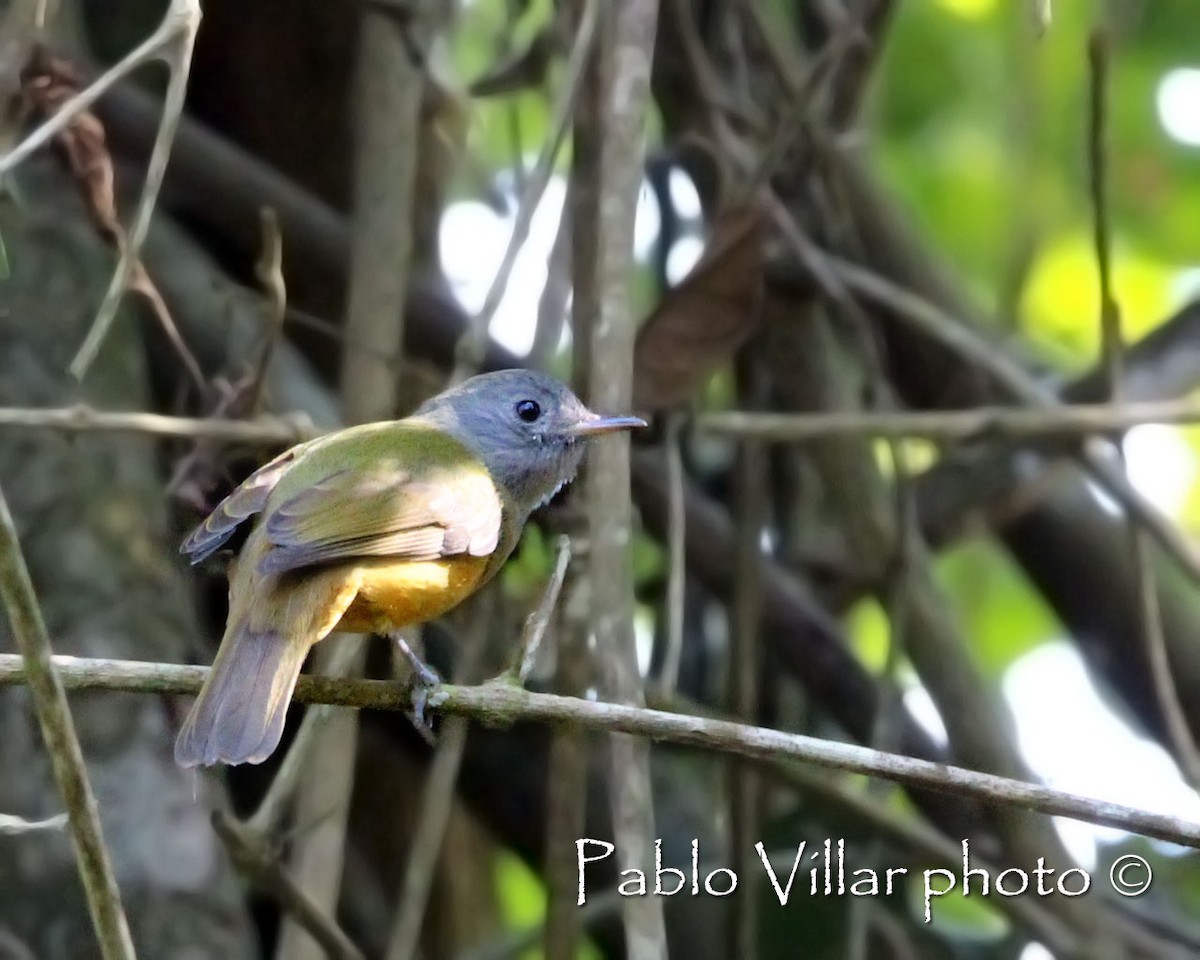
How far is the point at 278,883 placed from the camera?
9.96ft

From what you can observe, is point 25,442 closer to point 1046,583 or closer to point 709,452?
point 709,452

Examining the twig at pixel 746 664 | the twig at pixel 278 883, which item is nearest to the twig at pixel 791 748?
the twig at pixel 278 883

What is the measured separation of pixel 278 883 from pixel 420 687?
517mm

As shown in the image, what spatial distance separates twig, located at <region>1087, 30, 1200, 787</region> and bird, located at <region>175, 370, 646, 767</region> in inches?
41.1

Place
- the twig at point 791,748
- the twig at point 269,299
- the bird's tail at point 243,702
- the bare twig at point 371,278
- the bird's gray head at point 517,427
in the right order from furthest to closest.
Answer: the bird's gray head at point 517,427 → the bare twig at point 371,278 → the twig at point 269,299 → the bird's tail at point 243,702 → the twig at point 791,748

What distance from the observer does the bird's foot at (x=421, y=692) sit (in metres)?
2.61

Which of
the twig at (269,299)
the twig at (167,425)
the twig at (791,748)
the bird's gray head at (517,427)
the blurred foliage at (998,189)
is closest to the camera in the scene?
the twig at (791,748)

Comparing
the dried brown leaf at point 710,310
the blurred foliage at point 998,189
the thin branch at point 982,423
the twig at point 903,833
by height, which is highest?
the blurred foliage at point 998,189

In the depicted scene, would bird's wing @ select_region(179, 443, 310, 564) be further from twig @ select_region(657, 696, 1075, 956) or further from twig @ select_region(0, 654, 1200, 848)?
twig @ select_region(657, 696, 1075, 956)

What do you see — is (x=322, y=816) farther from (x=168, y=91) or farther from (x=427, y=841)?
(x=168, y=91)

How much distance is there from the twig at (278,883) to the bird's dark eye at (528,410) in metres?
0.97

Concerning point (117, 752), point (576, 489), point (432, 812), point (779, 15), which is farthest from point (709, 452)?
point (117, 752)

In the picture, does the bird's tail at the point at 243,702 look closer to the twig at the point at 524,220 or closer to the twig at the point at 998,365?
the twig at the point at 524,220

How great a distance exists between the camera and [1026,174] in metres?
4.38
